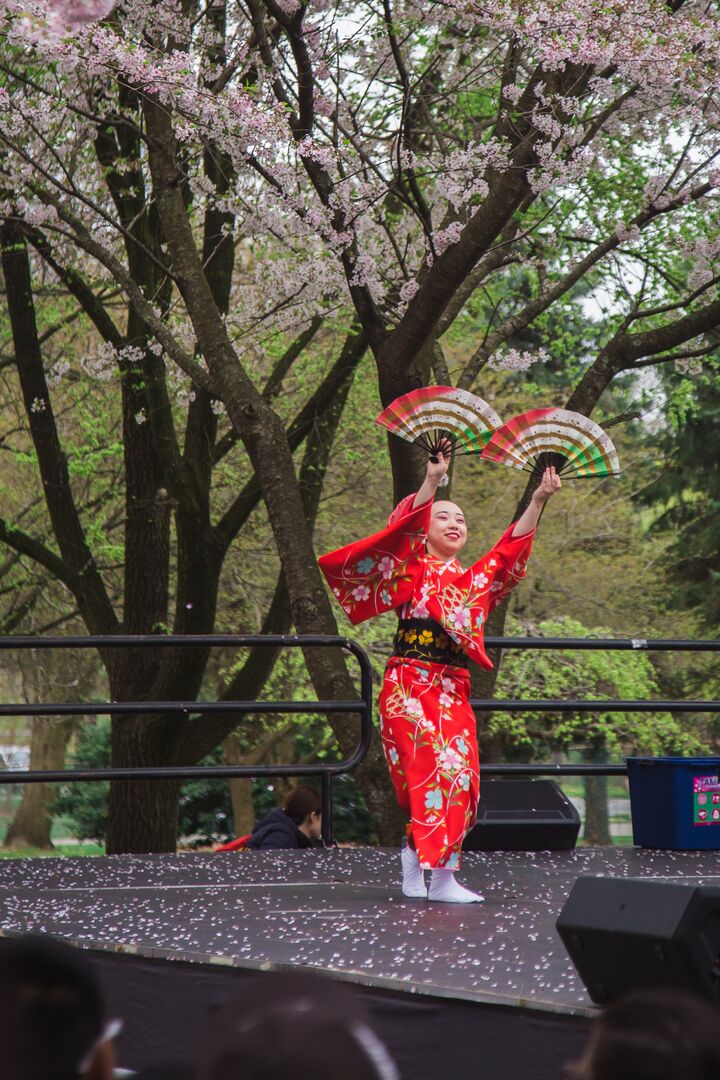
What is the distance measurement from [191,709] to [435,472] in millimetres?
1649

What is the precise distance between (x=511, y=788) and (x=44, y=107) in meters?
4.20

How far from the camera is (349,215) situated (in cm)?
636

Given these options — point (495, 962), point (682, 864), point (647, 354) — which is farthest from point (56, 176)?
point (495, 962)

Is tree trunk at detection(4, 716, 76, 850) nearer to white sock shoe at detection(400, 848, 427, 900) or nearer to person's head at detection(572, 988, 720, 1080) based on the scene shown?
white sock shoe at detection(400, 848, 427, 900)

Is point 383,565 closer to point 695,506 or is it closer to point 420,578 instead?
point 420,578

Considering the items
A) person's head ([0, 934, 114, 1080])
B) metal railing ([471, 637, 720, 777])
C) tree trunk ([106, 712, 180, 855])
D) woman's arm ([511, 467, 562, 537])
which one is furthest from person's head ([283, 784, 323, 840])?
person's head ([0, 934, 114, 1080])

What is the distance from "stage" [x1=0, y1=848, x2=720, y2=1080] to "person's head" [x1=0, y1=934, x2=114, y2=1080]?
170cm

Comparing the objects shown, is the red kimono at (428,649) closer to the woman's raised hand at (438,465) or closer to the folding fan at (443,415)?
the woman's raised hand at (438,465)

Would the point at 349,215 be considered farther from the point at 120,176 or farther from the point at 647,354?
the point at 120,176

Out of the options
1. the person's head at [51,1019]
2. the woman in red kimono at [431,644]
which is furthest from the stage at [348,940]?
the person's head at [51,1019]

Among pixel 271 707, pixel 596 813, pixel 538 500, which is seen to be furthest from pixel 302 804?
pixel 596 813

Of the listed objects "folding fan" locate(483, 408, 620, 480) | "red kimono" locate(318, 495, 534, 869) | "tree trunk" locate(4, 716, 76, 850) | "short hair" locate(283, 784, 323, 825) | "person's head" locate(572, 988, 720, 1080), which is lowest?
"tree trunk" locate(4, 716, 76, 850)

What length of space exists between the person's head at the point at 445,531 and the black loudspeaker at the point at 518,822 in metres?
1.64

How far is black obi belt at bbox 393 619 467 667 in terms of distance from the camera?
4.66 m
